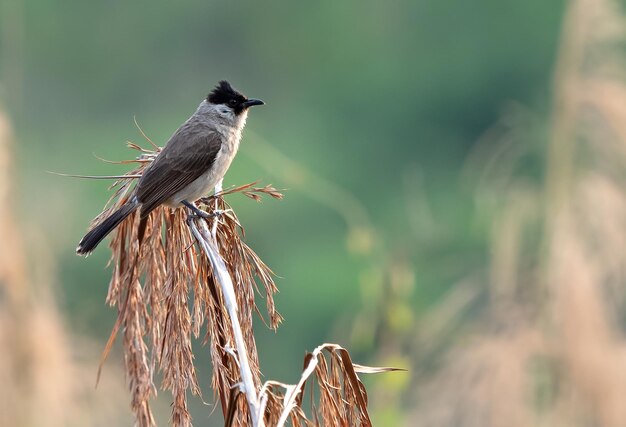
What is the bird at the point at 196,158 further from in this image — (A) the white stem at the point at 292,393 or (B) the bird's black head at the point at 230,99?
(A) the white stem at the point at 292,393

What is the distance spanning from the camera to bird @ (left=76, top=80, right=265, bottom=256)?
3462 millimetres

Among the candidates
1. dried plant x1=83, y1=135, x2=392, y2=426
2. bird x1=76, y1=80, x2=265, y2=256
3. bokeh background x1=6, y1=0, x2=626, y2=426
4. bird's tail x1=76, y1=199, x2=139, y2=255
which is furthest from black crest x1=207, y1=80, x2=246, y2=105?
dried plant x1=83, y1=135, x2=392, y2=426

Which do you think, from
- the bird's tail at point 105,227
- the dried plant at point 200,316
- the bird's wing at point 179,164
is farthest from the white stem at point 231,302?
the bird's wing at point 179,164

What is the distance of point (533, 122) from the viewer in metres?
6.78

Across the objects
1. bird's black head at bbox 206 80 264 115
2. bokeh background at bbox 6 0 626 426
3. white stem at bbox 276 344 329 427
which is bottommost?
bokeh background at bbox 6 0 626 426

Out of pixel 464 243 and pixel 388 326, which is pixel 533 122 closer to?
pixel 388 326

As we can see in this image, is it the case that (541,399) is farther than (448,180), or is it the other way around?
(448,180)

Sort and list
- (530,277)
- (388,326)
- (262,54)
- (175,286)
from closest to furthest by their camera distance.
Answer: (175,286) → (388,326) → (530,277) → (262,54)

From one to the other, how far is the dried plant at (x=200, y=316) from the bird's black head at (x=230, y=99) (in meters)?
1.41

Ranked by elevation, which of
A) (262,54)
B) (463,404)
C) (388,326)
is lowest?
(262,54)

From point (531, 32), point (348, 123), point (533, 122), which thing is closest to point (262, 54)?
point (348, 123)

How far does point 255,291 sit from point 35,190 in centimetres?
2003

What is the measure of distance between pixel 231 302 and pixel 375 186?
2356 centimetres

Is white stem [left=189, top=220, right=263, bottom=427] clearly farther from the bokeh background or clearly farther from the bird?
the bokeh background
